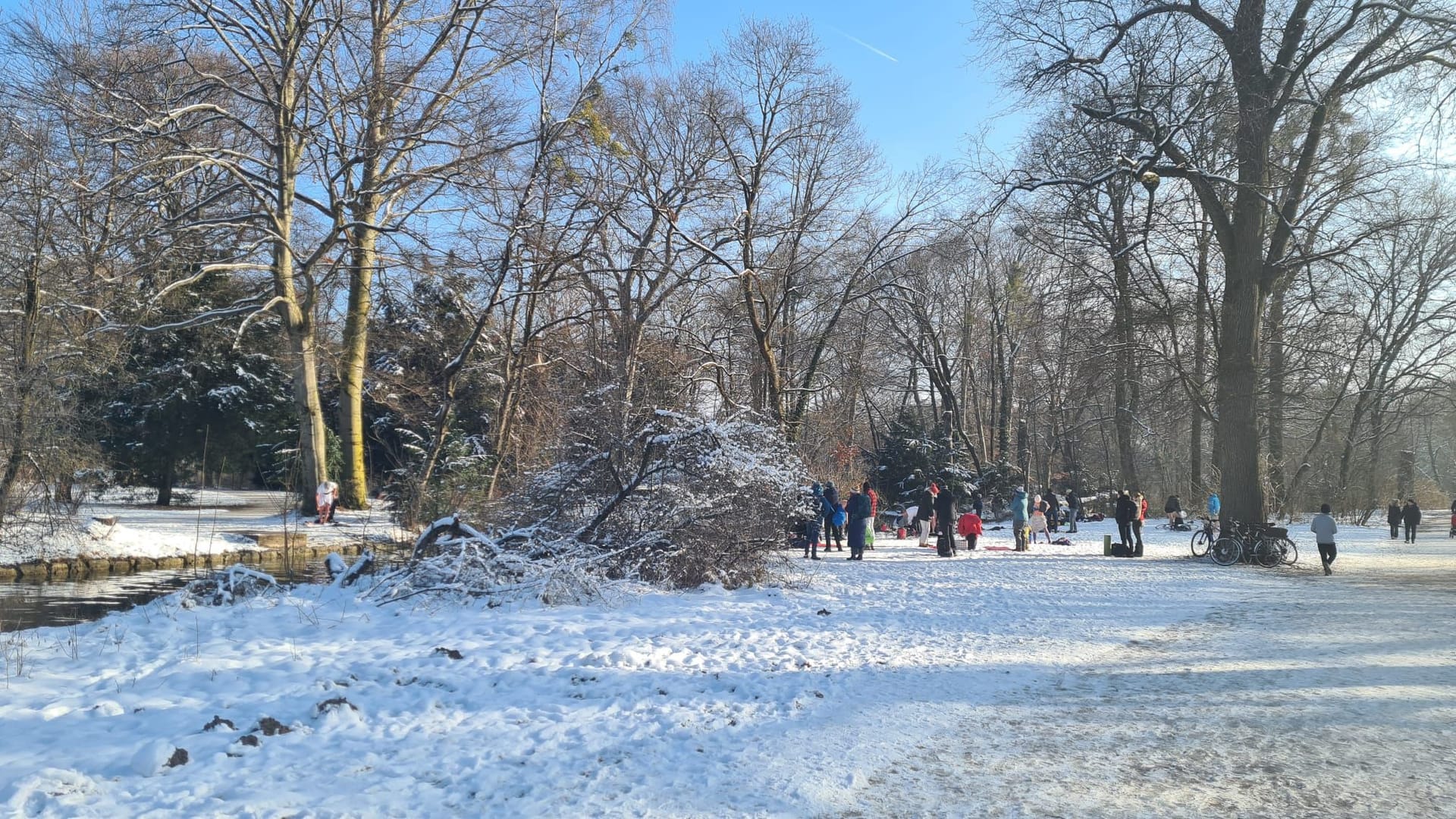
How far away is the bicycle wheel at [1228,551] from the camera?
19.0 meters

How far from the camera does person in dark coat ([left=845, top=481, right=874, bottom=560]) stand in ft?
64.1

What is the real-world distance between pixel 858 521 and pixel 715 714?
13.3 m

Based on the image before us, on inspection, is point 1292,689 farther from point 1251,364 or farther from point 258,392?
point 258,392

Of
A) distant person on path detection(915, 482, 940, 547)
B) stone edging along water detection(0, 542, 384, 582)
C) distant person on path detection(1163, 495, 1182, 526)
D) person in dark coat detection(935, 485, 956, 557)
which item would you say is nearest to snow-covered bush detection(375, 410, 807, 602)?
stone edging along water detection(0, 542, 384, 582)

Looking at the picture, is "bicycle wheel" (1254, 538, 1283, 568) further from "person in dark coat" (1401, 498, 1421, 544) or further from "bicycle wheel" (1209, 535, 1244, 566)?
"person in dark coat" (1401, 498, 1421, 544)

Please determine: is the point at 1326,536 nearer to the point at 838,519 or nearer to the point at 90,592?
the point at 838,519

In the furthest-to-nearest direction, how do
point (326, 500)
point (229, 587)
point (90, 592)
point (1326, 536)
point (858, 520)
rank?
point (326, 500) < point (858, 520) < point (1326, 536) < point (90, 592) < point (229, 587)

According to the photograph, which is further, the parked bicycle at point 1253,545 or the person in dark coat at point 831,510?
the person in dark coat at point 831,510

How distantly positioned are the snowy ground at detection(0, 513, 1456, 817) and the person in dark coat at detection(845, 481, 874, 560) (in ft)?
27.5

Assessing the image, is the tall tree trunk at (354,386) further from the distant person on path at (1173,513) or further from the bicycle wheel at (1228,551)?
the distant person on path at (1173,513)

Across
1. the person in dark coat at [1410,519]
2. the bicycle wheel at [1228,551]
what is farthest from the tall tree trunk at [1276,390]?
the person in dark coat at [1410,519]

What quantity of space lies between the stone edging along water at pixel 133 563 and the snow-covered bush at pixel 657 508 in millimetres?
4896

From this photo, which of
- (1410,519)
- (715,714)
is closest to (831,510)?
(715,714)

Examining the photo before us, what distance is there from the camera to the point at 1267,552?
1895 centimetres
